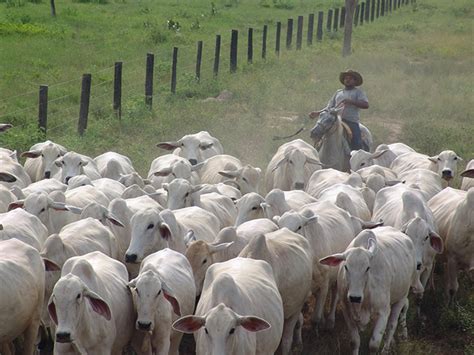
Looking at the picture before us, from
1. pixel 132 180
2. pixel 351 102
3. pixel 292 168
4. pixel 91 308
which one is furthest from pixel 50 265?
pixel 351 102

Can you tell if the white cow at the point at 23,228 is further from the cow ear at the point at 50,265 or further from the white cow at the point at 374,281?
the white cow at the point at 374,281

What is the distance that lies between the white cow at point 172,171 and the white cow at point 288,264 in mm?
3011

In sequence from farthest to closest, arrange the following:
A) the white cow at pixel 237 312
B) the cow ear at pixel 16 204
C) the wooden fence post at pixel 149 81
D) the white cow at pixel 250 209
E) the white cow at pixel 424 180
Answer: the wooden fence post at pixel 149 81
the white cow at pixel 424 180
the white cow at pixel 250 209
the cow ear at pixel 16 204
the white cow at pixel 237 312

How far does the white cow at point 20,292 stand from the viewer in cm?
698

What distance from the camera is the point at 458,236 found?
9.73 m

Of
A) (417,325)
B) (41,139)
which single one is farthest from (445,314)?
(41,139)

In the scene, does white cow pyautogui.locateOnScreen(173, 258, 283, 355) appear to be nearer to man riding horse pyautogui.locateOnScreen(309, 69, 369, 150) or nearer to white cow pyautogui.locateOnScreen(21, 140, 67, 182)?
white cow pyautogui.locateOnScreen(21, 140, 67, 182)

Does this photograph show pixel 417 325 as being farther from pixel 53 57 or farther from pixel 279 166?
pixel 53 57

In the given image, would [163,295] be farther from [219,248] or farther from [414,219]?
[414,219]

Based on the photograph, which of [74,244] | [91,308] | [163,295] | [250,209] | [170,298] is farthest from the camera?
[250,209]

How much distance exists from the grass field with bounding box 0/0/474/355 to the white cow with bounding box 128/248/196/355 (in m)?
1.50

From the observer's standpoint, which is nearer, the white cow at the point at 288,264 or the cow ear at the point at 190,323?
the cow ear at the point at 190,323

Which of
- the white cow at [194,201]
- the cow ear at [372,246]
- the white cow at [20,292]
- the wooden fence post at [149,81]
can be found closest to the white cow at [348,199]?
the white cow at [194,201]

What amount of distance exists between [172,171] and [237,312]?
4.81 metres
